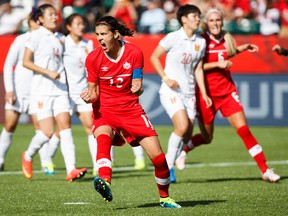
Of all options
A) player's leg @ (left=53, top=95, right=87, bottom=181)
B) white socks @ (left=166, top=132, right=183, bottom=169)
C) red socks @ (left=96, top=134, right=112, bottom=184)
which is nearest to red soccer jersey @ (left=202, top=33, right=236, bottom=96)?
white socks @ (left=166, top=132, right=183, bottom=169)

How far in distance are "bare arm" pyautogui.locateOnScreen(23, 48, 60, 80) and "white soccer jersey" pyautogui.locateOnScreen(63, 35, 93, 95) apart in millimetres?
1072

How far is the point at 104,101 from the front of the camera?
33.2ft

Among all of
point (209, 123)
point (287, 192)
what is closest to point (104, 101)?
point (287, 192)

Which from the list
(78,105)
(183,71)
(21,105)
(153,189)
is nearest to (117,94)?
(153,189)

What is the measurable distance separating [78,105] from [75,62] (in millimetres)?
722

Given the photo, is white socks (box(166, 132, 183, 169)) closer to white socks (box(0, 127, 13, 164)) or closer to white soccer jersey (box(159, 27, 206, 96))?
white soccer jersey (box(159, 27, 206, 96))

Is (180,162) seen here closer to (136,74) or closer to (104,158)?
(136,74)

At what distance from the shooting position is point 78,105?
14500mm

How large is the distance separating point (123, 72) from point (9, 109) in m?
5.19

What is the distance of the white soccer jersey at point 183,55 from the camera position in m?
13.2

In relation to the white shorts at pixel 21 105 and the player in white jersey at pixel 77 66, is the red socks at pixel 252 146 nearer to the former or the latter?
the player in white jersey at pixel 77 66

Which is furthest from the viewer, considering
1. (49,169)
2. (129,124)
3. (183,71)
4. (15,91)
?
(15,91)

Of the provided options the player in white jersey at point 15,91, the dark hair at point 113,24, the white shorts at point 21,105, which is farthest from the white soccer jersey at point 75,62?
the dark hair at point 113,24

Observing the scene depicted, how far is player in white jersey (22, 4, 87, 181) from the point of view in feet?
44.0
